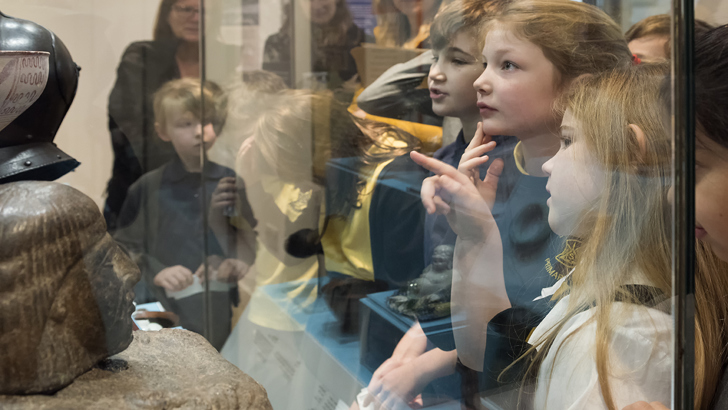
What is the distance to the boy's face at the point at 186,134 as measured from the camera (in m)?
1.99

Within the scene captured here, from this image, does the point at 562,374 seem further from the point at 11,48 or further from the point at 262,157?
the point at 262,157

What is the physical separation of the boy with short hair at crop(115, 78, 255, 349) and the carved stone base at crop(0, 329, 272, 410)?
82cm

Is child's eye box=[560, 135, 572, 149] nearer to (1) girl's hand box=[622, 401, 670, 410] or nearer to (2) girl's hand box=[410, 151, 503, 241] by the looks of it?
(2) girl's hand box=[410, 151, 503, 241]

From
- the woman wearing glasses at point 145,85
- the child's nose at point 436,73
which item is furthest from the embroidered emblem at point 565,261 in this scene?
the woman wearing glasses at point 145,85

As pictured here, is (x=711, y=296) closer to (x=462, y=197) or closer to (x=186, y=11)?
(x=462, y=197)

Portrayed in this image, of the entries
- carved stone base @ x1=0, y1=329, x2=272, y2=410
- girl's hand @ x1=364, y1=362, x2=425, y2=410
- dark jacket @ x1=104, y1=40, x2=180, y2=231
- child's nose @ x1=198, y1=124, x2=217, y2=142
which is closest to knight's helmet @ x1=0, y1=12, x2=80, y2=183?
carved stone base @ x1=0, y1=329, x2=272, y2=410

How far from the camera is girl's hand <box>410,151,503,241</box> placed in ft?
3.31

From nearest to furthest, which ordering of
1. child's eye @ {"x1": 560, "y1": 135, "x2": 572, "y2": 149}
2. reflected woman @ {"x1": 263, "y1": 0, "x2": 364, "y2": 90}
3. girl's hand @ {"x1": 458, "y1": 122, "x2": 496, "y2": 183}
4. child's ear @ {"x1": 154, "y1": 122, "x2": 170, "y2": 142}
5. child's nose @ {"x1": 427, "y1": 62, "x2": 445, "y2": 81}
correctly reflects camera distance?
child's eye @ {"x1": 560, "y1": 135, "x2": 572, "y2": 149}, girl's hand @ {"x1": 458, "y1": 122, "x2": 496, "y2": 183}, child's nose @ {"x1": 427, "y1": 62, "x2": 445, "y2": 81}, reflected woman @ {"x1": 263, "y1": 0, "x2": 364, "y2": 90}, child's ear @ {"x1": 154, "y1": 122, "x2": 170, "y2": 142}

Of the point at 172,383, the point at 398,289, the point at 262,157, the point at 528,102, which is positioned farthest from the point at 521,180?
the point at 262,157

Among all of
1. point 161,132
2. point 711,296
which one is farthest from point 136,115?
point 711,296

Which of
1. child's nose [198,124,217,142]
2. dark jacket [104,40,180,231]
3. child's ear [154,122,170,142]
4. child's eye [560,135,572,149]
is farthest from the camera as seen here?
child's nose [198,124,217,142]

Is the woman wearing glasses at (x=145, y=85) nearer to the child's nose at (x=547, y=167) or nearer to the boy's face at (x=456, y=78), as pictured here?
the boy's face at (x=456, y=78)

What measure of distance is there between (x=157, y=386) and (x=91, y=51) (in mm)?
864

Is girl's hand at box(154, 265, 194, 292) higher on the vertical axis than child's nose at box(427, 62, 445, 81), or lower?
lower
